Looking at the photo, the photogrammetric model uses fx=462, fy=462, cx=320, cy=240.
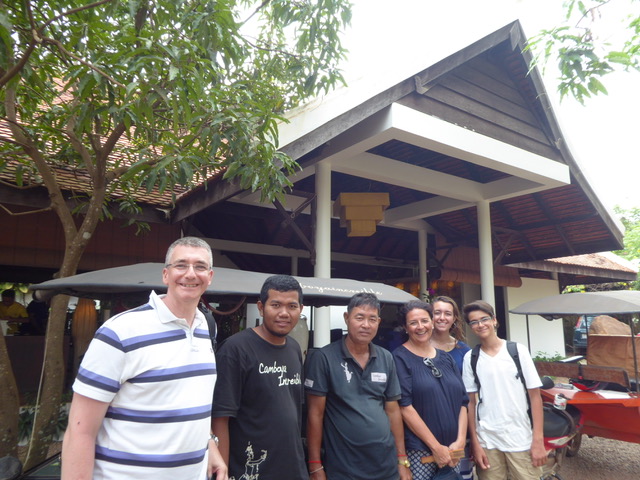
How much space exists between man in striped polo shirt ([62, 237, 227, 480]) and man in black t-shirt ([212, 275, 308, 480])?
32cm

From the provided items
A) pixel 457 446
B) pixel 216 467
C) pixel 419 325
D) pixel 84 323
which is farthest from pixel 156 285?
pixel 84 323

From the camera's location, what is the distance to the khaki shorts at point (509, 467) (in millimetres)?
2914

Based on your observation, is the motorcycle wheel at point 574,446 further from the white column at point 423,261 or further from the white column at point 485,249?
the white column at point 423,261

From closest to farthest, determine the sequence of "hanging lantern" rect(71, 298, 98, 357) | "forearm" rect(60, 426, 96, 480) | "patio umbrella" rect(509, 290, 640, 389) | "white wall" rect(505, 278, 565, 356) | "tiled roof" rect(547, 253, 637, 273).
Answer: "forearm" rect(60, 426, 96, 480), "patio umbrella" rect(509, 290, 640, 389), "hanging lantern" rect(71, 298, 98, 357), "tiled roof" rect(547, 253, 637, 273), "white wall" rect(505, 278, 565, 356)

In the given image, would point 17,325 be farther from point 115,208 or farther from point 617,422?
point 617,422

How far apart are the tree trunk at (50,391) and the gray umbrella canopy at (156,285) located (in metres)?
0.55

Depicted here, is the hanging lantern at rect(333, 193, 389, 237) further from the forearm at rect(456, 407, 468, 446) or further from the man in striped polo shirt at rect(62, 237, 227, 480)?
the man in striped polo shirt at rect(62, 237, 227, 480)

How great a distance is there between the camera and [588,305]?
554 centimetres

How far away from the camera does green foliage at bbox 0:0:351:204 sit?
2.88 m

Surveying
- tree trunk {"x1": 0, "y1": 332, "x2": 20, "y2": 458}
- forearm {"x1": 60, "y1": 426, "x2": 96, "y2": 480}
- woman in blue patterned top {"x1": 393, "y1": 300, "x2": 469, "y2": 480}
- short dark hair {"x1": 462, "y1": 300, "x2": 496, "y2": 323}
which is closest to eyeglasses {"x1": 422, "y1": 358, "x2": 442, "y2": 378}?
woman in blue patterned top {"x1": 393, "y1": 300, "x2": 469, "y2": 480}

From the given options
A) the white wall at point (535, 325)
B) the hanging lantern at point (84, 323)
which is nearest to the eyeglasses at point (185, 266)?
the hanging lantern at point (84, 323)

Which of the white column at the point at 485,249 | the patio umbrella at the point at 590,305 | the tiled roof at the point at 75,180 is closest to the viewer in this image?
the tiled roof at the point at 75,180

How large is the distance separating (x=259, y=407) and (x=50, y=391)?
88.2 inches

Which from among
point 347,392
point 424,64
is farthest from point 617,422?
point 424,64
